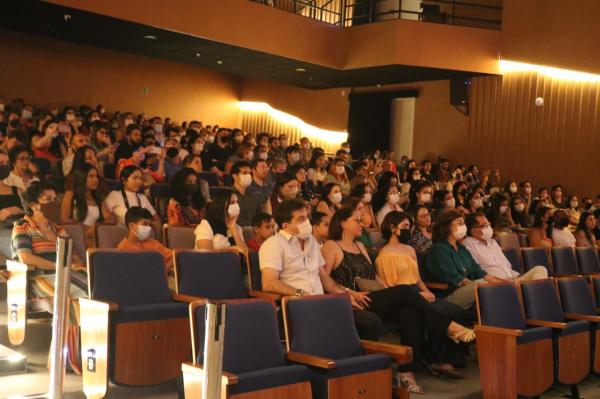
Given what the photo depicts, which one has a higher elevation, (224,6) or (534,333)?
(224,6)

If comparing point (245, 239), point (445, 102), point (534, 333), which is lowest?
point (534, 333)

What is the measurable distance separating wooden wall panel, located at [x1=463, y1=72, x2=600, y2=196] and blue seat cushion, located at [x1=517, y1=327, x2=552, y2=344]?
6335 mm

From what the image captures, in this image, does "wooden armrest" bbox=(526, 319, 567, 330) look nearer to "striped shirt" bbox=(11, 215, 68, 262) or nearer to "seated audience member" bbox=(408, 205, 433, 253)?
"seated audience member" bbox=(408, 205, 433, 253)

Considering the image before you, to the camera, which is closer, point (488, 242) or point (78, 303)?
point (78, 303)

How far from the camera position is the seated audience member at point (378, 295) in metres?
3.98

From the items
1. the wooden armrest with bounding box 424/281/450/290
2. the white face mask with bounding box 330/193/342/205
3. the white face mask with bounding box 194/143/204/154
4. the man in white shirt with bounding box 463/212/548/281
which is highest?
the white face mask with bounding box 194/143/204/154

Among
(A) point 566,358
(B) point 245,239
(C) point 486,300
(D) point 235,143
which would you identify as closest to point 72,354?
(B) point 245,239

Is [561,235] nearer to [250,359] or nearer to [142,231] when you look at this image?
[142,231]

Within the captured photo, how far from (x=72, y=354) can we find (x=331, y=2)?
8582 millimetres

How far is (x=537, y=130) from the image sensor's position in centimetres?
1070

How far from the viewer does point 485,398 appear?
383cm

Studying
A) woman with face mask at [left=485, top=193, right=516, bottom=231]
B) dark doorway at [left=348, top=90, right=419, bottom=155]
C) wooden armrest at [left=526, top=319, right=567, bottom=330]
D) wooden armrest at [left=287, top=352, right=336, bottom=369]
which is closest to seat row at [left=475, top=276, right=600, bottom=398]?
wooden armrest at [left=526, top=319, right=567, bottom=330]

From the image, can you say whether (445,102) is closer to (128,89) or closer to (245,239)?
(128,89)

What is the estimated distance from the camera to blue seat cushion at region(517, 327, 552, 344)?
3.88 m
